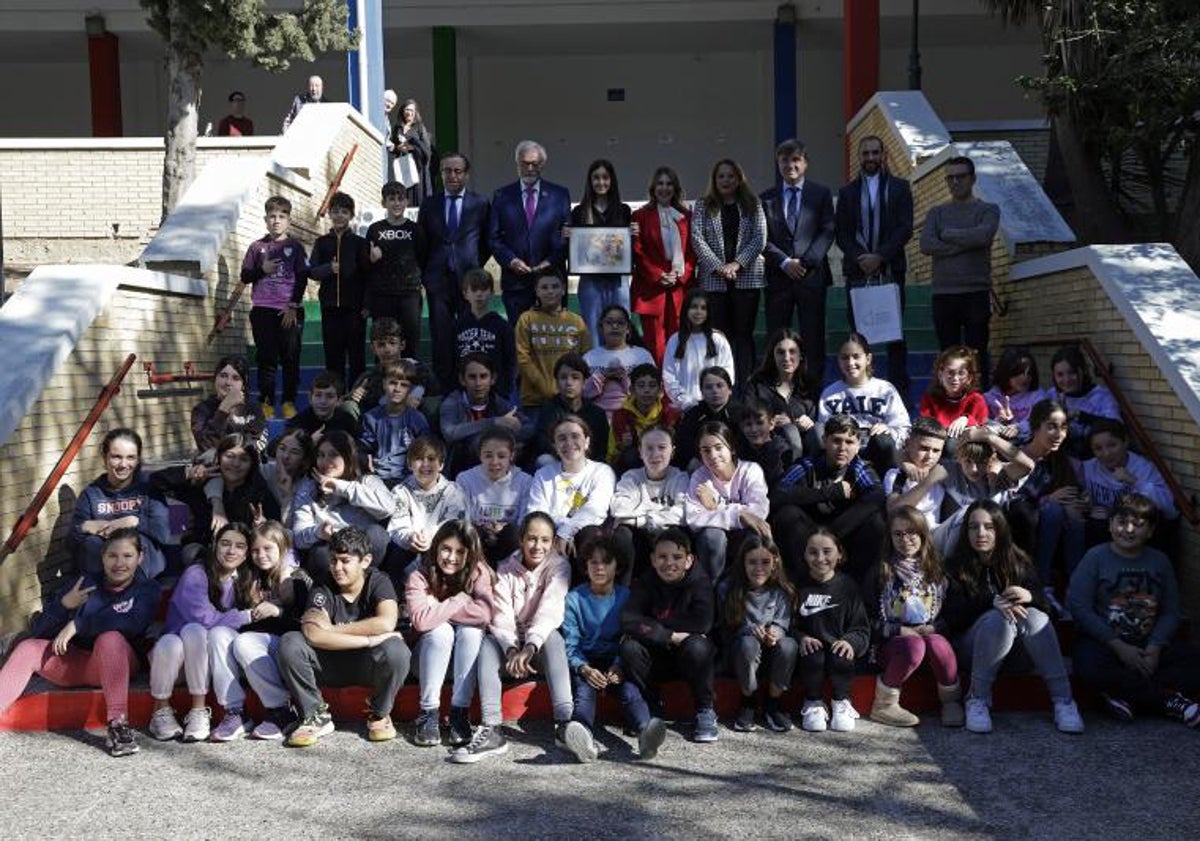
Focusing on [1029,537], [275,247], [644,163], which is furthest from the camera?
[644,163]

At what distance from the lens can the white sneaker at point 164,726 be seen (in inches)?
225

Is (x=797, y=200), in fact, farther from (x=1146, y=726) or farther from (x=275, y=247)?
(x=1146, y=726)

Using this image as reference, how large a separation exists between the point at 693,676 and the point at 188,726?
2262 mm

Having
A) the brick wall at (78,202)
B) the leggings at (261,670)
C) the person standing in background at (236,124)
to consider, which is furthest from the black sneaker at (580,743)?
the person standing in background at (236,124)

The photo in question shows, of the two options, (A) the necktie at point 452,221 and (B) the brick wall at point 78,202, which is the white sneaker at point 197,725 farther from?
(B) the brick wall at point 78,202

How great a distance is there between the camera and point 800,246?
8781 mm

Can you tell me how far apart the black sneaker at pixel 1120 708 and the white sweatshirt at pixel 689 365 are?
300 cm

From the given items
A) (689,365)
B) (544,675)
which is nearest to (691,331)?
(689,365)

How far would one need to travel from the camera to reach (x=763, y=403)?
701cm

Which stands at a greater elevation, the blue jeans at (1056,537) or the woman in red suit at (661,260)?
the woman in red suit at (661,260)

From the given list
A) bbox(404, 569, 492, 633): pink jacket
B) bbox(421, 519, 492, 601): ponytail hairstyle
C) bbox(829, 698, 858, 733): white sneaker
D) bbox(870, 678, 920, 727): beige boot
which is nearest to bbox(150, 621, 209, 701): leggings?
bbox(404, 569, 492, 633): pink jacket

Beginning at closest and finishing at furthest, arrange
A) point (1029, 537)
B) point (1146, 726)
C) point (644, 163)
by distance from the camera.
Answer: point (1146, 726) < point (1029, 537) < point (644, 163)

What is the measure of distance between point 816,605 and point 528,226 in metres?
4.02

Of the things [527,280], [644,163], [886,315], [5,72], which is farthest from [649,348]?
[5,72]
